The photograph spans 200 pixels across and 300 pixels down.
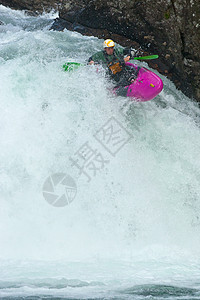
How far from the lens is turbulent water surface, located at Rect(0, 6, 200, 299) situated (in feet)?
13.7

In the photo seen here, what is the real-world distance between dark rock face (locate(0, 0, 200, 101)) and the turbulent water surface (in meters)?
0.57

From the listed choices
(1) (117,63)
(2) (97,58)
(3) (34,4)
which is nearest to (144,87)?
(1) (117,63)

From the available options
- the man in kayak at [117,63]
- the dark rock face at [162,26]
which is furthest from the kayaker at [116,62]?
the dark rock face at [162,26]

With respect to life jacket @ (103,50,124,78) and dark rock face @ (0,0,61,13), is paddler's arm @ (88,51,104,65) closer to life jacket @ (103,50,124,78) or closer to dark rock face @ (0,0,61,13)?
life jacket @ (103,50,124,78)

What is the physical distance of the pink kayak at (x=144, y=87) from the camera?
585 centimetres

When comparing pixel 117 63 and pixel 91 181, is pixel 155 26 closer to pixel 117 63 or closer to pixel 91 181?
pixel 117 63

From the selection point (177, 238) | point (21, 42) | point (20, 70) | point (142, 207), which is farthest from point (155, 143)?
point (21, 42)

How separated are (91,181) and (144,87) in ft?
6.64

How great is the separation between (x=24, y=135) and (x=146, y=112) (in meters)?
2.28

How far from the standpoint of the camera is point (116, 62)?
18.9 ft

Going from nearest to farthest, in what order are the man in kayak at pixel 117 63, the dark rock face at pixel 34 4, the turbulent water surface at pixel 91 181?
the turbulent water surface at pixel 91 181 → the man in kayak at pixel 117 63 → the dark rock face at pixel 34 4

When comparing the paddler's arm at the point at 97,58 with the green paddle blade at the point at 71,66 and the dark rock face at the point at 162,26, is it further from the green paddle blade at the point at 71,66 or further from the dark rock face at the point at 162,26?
the dark rock face at the point at 162,26

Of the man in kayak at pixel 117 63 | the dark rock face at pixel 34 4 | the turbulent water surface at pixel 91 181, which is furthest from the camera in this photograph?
the dark rock face at pixel 34 4

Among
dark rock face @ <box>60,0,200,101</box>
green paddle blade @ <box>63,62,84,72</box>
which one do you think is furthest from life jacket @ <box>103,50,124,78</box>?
dark rock face @ <box>60,0,200,101</box>
